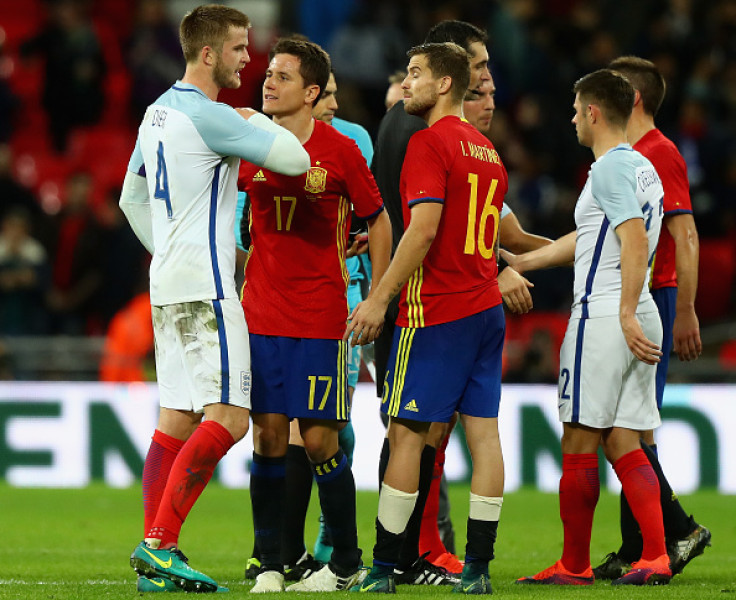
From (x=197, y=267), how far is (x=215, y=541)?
125 inches

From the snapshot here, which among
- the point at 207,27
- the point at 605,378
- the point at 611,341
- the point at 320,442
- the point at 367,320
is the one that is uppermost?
the point at 207,27

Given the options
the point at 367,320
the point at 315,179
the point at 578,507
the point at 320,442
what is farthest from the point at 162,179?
the point at 578,507

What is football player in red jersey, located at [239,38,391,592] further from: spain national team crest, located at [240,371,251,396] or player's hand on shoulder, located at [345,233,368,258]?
player's hand on shoulder, located at [345,233,368,258]

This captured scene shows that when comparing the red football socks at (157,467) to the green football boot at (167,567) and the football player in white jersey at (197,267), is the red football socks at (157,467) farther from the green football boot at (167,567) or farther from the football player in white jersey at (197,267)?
the green football boot at (167,567)

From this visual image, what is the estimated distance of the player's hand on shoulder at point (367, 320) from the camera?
5.48m

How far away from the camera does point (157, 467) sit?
5.67m

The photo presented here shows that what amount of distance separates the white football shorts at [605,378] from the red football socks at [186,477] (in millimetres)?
1743

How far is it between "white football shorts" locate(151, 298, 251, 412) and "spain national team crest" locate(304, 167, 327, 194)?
62 centimetres

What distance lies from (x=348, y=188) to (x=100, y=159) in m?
10.4

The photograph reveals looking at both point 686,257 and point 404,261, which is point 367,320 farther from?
point 686,257

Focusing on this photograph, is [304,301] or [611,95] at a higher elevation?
[611,95]

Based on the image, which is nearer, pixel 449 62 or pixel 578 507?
pixel 449 62

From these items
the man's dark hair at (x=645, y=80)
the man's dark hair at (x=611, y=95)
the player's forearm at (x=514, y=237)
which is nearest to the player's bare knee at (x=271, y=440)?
the player's forearm at (x=514, y=237)

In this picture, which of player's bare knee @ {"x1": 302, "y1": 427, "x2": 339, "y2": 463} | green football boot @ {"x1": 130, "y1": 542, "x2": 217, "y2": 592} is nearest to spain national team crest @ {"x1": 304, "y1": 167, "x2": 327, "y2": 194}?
player's bare knee @ {"x1": 302, "y1": 427, "x2": 339, "y2": 463}
